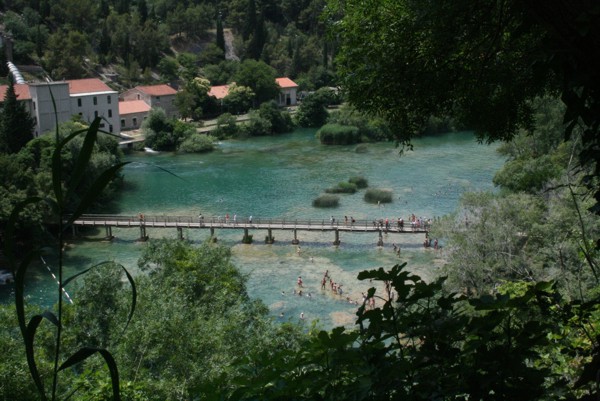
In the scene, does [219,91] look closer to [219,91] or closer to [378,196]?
[219,91]

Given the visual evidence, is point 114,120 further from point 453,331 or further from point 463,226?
point 453,331

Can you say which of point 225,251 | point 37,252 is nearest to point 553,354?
point 37,252

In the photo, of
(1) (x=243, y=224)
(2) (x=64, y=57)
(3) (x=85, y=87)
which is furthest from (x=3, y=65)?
(1) (x=243, y=224)

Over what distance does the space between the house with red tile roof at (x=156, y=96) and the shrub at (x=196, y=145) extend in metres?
8.32

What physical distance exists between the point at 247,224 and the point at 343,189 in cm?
662

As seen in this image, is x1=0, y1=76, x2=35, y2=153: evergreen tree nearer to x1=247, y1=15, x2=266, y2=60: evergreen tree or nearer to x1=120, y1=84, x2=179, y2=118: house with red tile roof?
x1=120, y1=84, x2=179, y2=118: house with red tile roof

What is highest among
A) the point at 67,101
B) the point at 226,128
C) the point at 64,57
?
the point at 64,57

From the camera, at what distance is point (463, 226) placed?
18375mm

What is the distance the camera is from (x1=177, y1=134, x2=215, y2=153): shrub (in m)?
39.7

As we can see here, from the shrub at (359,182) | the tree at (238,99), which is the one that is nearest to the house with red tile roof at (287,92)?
the tree at (238,99)

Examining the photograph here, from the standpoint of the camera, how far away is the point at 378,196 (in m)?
28.4

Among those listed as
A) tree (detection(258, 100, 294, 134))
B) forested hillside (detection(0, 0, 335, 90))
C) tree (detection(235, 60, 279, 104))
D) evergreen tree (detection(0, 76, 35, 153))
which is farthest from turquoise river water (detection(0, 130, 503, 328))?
forested hillside (detection(0, 0, 335, 90))

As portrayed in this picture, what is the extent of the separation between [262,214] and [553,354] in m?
22.6

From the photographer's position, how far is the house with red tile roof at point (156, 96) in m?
47.4
